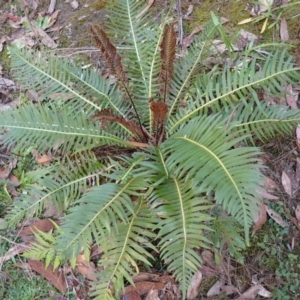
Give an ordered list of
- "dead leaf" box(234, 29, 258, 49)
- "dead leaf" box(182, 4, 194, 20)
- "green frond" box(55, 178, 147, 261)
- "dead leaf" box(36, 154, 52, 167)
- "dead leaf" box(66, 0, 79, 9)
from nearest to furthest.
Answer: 1. "green frond" box(55, 178, 147, 261)
2. "dead leaf" box(36, 154, 52, 167)
3. "dead leaf" box(234, 29, 258, 49)
4. "dead leaf" box(182, 4, 194, 20)
5. "dead leaf" box(66, 0, 79, 9)

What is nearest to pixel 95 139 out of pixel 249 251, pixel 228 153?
pixel 228 153

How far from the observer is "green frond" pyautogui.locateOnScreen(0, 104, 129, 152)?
2.51 meters

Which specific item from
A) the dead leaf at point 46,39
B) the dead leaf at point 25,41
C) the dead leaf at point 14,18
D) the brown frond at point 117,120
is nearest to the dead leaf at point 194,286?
the brown frond at point 117,120

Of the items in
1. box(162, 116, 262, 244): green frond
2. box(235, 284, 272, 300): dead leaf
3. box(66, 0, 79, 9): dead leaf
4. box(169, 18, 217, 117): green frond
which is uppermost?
box(66, 0, 79, 9): dead leaf

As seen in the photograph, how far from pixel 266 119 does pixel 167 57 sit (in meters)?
0.64

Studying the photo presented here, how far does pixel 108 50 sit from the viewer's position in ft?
7.43

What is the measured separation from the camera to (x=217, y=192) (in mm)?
1912

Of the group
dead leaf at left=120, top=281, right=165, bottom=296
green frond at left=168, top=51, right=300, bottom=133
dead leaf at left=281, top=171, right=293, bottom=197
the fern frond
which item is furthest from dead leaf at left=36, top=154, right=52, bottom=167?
dead leaf at left=281, top=171, right=293, bottom=197

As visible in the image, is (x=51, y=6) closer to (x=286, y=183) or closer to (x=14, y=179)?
(x=14, y=179)

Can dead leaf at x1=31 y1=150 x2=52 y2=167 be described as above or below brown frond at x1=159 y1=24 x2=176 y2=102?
below

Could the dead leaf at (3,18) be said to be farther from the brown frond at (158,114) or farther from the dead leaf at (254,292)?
the dead leaf at (254,292)

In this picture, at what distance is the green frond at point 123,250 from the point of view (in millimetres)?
2189

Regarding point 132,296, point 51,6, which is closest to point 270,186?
point 132,296

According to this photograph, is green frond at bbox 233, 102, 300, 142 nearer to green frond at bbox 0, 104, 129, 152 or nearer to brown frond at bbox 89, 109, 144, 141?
brown frond at bbox 89, 109, 144, 141
